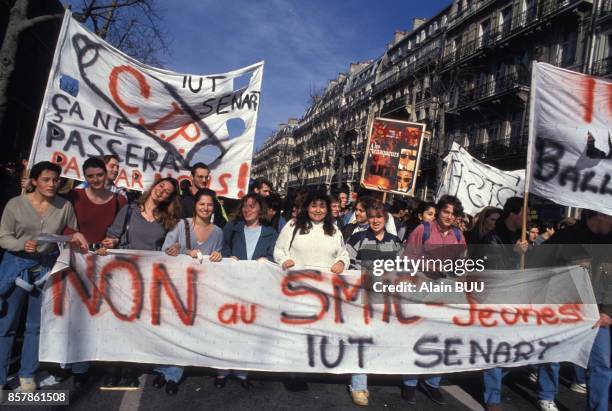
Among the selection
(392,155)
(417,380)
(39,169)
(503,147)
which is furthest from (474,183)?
(503,147)

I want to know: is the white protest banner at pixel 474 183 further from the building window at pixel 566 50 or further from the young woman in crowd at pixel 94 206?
the building window at pixel 566 50

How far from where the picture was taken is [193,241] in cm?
378

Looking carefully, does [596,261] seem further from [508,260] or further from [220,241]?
[220,241]

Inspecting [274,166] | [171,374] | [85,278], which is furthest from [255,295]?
[274,166]

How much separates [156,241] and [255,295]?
978 mm

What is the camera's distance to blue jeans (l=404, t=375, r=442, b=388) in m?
3.72

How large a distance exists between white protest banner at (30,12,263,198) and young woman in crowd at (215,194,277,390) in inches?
47.3

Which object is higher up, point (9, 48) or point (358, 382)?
point (9, 48)

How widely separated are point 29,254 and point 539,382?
4.29 meters

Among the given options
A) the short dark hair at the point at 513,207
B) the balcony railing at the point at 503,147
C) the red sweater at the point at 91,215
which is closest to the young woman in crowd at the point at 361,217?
the short dark hair at the point at 513,207

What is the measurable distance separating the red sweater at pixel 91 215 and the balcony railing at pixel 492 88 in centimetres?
2247

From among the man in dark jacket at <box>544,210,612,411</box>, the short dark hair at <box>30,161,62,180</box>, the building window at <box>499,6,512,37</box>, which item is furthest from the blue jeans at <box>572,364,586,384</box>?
the building window at <box>499,6,512,37</box>

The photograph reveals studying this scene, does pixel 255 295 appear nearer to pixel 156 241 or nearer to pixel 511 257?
pixel 156 241

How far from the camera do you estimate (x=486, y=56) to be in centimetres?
2580
